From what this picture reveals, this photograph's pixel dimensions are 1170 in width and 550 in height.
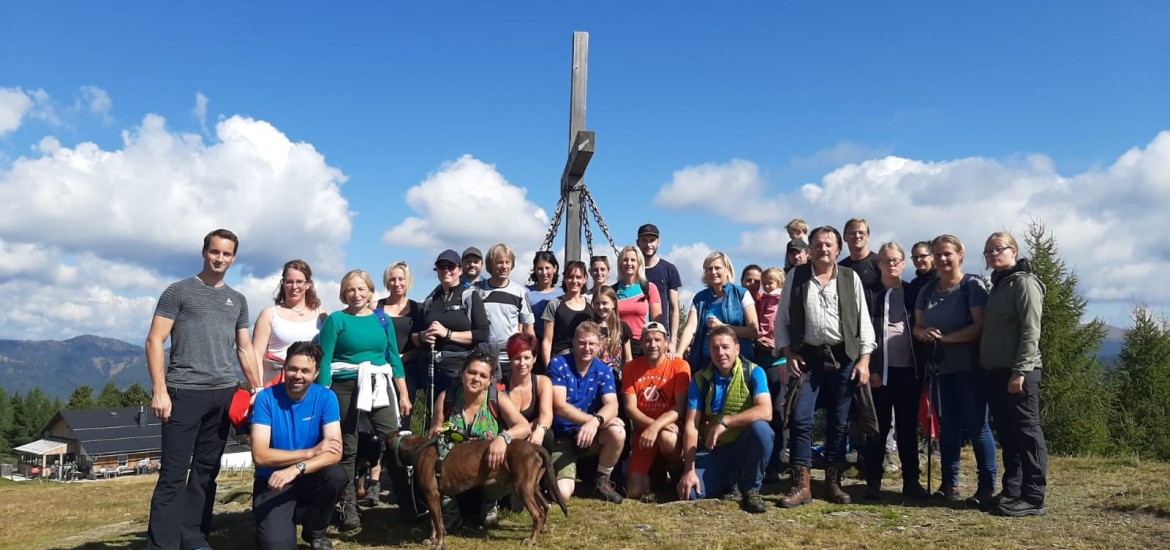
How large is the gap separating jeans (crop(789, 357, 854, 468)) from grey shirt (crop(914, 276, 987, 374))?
811mm

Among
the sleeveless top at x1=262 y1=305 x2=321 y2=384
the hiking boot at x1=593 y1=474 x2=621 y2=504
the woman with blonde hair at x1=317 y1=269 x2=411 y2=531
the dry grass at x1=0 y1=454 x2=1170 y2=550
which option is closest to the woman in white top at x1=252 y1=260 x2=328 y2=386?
the sleeveless top at x1=262 y1=305 x2=321 y2=384

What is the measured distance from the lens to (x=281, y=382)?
15.8 feet

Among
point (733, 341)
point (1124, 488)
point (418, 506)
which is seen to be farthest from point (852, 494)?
point (418, 506)

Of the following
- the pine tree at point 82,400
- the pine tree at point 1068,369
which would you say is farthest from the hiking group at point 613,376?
the pine tree at point 82,400

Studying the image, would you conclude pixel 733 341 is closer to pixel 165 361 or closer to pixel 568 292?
pixel 568 292

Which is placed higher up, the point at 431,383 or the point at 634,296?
the point at 634,296

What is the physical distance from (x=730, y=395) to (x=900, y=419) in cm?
155

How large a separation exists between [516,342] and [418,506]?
4.49 ft

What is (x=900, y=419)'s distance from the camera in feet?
20.1

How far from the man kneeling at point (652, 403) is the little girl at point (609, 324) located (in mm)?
237

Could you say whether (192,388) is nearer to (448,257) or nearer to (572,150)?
(448,257)

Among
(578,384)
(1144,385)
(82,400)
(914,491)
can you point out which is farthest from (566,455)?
(82,400)

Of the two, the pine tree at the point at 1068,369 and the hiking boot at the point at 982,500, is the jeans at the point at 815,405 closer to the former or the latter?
the hiking boot at the point at 982,500

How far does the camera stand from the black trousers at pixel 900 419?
19.9 ft
